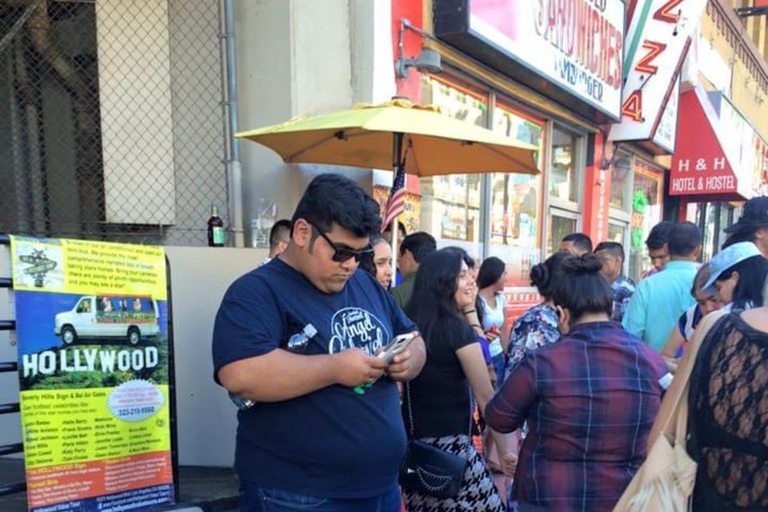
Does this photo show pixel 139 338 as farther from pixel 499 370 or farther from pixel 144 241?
pixel 499 370

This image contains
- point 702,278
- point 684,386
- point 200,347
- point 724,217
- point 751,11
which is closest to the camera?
point 684,386

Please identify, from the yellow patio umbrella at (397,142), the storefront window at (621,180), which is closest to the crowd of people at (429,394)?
the yellow patio umbrella at (397,142)

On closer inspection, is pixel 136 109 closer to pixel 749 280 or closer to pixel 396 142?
pixel 396 142

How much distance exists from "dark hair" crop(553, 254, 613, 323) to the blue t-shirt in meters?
0.81

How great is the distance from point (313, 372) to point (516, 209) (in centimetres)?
611

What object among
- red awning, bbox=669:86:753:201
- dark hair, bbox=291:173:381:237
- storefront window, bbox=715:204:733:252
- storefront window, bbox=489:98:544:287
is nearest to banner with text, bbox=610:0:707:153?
storefront window, bbox=489:98:544:287

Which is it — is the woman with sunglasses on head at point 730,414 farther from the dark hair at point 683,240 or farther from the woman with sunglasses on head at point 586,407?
the dark hair at point 683,240

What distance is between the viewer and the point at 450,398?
2.71 meters

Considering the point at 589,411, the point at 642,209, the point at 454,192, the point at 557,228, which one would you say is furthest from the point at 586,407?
the point at 642,209

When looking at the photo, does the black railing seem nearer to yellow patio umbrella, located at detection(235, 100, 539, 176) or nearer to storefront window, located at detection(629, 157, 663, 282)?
yellow patio umbrella, located at detection(235, 100, 539, 176)

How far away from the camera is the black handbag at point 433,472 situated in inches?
100

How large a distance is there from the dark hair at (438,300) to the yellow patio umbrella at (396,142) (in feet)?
3.03

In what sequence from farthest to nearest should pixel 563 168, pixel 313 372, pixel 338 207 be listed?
pixel 563 168
pixel 338 207
pixel 313 372

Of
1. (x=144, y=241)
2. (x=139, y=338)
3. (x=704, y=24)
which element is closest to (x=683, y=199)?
(x=704, y=24)
